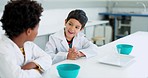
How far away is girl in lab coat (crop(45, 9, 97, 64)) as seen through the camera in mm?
1513

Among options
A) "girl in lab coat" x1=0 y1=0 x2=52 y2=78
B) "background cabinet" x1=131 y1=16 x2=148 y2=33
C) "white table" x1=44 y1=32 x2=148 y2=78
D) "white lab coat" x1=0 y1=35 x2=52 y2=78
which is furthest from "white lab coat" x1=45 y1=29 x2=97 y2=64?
"background cabinet" x1=131 y1=16 x2=148 y2=33

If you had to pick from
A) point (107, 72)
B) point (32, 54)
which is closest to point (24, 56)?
point (32, 54)

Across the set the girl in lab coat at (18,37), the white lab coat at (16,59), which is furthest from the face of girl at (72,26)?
the girl in lab coat at (18,37)

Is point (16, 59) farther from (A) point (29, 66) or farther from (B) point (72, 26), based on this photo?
(B) point (72, 26)

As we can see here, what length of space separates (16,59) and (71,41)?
2.35 feet

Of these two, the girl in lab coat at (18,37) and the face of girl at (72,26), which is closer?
the girl in lab coat at (18,37)

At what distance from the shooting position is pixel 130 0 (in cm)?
553

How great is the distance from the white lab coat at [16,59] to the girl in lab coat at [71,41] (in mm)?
288

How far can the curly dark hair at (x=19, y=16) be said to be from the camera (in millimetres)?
1004

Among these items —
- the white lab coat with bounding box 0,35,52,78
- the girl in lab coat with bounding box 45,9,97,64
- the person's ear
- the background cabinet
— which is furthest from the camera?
the background cabinet

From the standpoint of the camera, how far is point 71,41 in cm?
174

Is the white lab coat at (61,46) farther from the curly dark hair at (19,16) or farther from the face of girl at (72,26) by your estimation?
the curly dark hair at (19,16)

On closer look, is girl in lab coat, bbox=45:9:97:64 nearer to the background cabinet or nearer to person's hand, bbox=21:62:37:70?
person's hand, bbox=21:62:37:70

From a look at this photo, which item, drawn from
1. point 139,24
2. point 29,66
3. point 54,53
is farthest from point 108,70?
point 139,24
